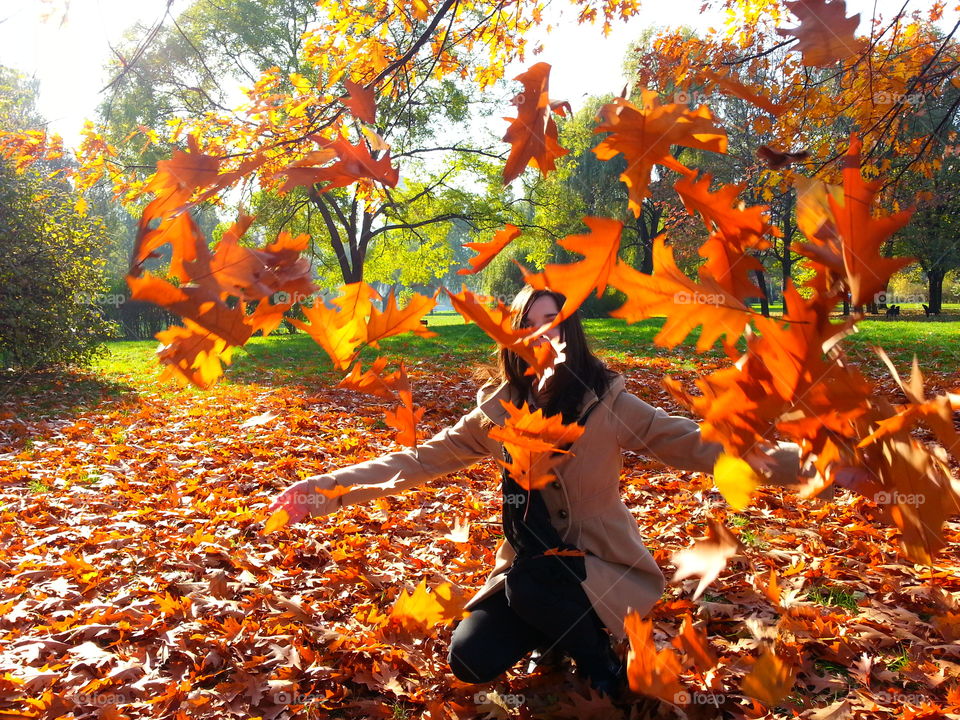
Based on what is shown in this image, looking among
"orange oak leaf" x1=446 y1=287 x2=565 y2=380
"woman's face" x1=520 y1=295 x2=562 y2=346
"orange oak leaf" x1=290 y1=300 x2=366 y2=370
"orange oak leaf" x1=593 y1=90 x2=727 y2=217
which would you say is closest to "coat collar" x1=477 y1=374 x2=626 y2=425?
"woman's face" x1=520 y1=295 x2=562 y2=346

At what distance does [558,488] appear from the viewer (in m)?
2.29

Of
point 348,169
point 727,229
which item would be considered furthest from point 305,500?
point 727,229

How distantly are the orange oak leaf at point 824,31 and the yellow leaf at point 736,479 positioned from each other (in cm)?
77

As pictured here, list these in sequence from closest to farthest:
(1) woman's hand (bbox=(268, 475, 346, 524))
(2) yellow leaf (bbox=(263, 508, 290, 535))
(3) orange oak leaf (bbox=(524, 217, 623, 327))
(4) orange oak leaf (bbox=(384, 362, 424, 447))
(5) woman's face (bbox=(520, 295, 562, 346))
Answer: (3) orange oak leaf (bbox=(524, 217, 623, 327))
(4) orange oak leaf (bbox=(384, 362, 424, 447))
(2) yellow leaf (bbox=(263, 508, 290, 535))
(1) woman's hand (bbox=(268, 475, 346, 524))
(5) woman's face (bbox=(520, 295, 562, 346))

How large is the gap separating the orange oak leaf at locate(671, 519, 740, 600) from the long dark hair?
3.92 ft

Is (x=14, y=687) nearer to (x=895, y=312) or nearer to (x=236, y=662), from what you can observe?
(x=236, y=662)

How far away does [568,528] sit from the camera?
2.30m

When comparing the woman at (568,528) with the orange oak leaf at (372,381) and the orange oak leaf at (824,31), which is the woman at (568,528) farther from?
the orange oak leaf at (824,31)

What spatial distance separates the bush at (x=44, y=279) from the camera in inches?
357

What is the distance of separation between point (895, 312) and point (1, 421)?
2921 centimetres

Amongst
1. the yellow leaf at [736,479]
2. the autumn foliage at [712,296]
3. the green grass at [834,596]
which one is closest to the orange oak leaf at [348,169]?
the autumn foliage at [712,296]

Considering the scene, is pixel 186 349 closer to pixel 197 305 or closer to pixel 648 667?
pixel 197 305

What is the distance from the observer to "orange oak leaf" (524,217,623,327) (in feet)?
2.83

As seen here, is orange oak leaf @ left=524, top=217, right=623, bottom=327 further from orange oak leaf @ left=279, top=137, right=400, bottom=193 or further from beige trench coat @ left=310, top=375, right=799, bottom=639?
beige trench coat @ left=310, top=375, right=799, bottom=639
